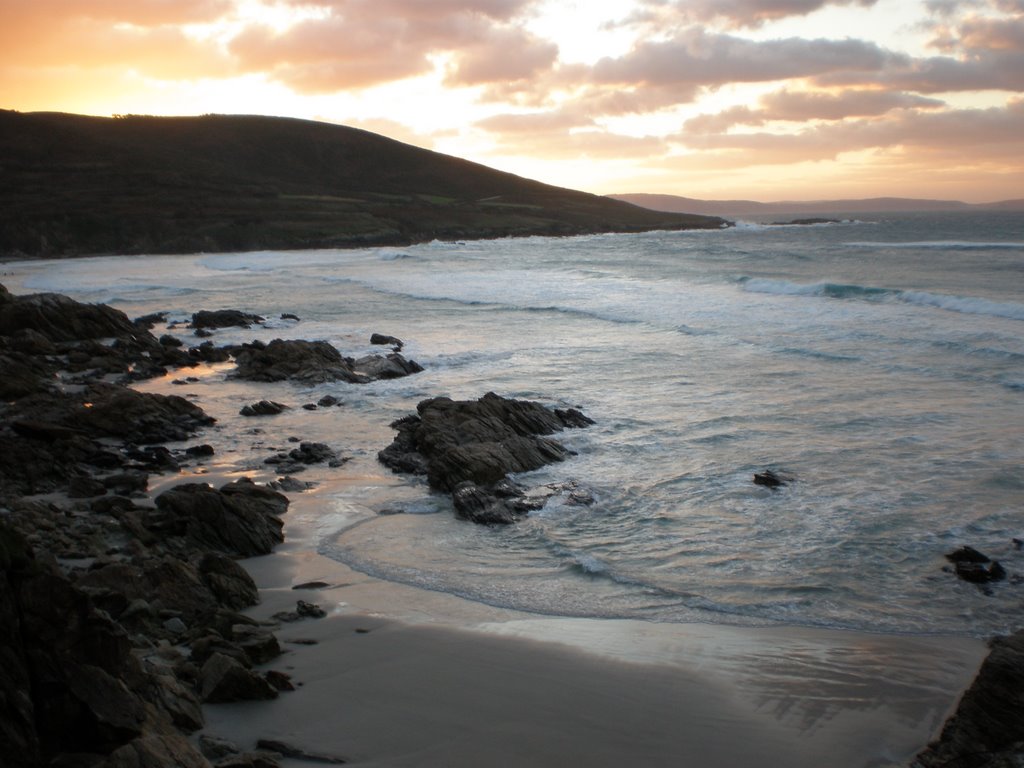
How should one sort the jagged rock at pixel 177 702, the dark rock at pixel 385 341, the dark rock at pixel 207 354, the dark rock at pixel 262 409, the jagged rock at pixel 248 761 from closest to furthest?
the jagged rock at pixel 248 761 < the jagged rock at pixel 177 702 < the dark rock at pixel 262 409 < the dark rock at pixel 207 354 < the dark rock at pixel 385 341

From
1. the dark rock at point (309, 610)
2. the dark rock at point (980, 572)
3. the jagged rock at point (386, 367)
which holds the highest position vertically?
the jagged rock at point (386, 367)

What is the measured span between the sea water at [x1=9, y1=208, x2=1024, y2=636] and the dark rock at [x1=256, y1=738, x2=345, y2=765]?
10.2 ft

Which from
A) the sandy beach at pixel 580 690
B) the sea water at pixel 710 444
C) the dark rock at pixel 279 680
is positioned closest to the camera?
the sandy beach at pixel 580 690

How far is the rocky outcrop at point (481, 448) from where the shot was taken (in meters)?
11.3

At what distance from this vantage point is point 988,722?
5547 millimetres

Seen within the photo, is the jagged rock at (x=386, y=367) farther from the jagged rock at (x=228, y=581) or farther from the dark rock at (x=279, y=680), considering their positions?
the dark rock at (x=279, y=680)

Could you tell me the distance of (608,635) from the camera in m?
7.71

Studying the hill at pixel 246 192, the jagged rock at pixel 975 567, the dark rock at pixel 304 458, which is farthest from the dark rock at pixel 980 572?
the hill at pixel 246 192

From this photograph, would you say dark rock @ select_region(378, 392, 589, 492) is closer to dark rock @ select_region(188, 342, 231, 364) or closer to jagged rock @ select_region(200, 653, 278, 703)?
jagged rock @ select_region(200, 653, 278, 703)

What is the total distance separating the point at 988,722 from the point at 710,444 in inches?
339

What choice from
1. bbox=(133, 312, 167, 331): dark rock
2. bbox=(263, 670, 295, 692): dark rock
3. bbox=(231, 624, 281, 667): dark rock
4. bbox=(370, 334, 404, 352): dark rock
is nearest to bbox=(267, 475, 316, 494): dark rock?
bbox=(231, 624, 281, 667): dark rock

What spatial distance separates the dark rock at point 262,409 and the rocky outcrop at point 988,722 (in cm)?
1283

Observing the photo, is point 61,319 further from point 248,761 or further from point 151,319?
point 248,761

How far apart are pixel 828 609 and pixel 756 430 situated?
679 centimetres
